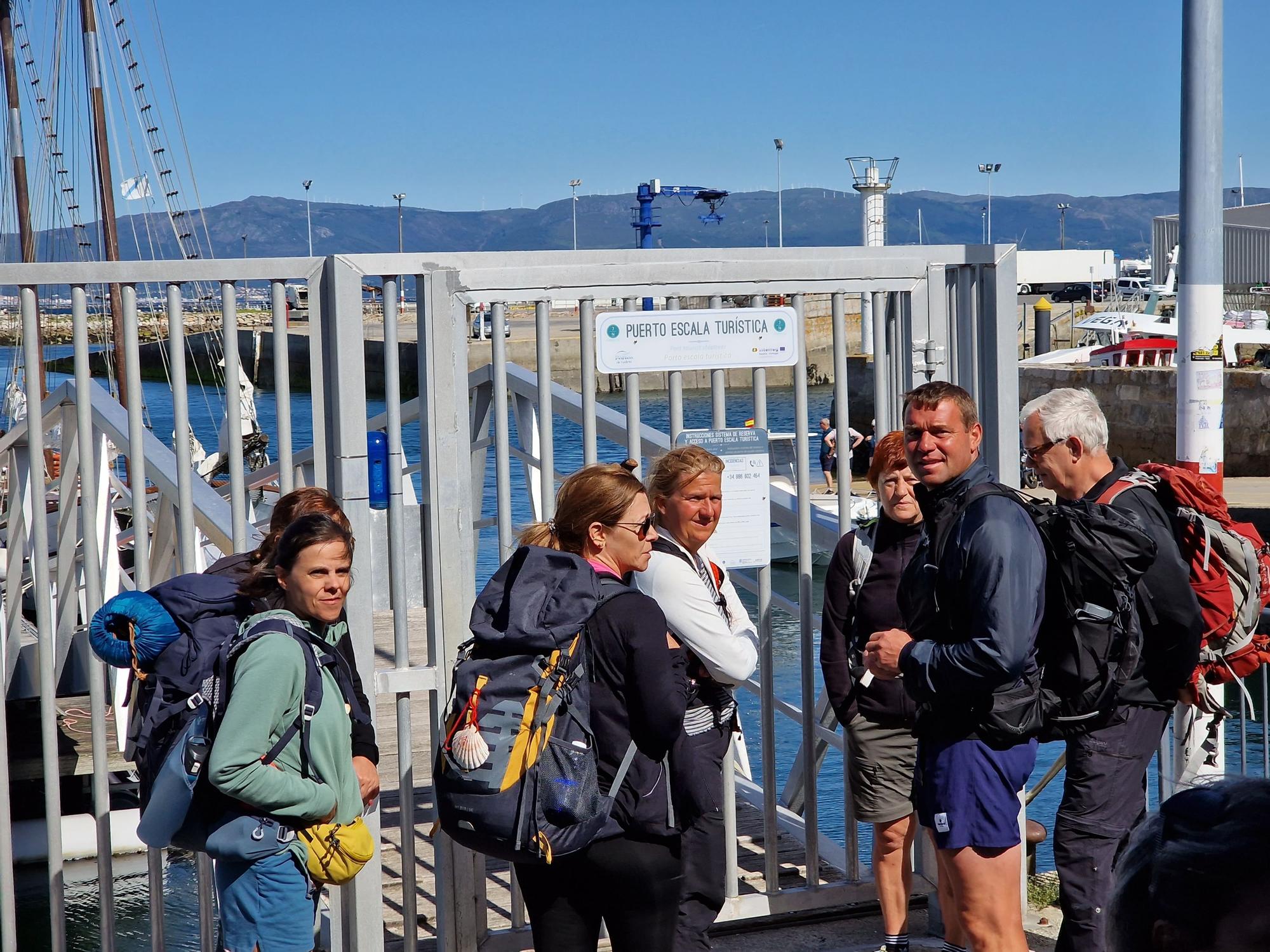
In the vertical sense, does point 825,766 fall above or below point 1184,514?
below

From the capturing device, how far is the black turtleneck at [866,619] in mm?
3949

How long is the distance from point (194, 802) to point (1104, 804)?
239 centimetres

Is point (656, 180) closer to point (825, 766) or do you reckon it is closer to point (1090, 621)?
point (825, 766)

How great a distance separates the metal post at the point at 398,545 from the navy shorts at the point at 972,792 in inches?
57.4

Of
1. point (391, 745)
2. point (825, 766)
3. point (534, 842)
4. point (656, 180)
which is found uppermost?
point (656, 180)

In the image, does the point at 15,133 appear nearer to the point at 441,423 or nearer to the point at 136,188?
the point at 136,188

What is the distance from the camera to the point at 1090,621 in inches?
131

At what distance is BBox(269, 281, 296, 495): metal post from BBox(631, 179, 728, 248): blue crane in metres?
40.6

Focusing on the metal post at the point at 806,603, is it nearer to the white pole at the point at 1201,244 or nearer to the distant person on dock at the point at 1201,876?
the white pole at the point at 1201,244

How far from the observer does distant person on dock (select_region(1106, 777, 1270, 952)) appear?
1172 millimetres

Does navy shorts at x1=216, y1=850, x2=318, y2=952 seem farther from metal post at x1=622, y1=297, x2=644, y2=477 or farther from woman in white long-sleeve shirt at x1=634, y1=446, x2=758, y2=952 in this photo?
metal post at x1=622, y1=297, x2=644, y2=477

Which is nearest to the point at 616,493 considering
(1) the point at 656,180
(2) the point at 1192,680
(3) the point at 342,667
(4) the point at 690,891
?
(3) the point at 342,667

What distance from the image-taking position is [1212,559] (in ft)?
12.4

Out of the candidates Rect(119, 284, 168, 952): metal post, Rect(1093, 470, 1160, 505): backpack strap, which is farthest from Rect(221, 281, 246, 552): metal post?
Rect(1093, 470, 1160, 505): backpack strap
